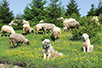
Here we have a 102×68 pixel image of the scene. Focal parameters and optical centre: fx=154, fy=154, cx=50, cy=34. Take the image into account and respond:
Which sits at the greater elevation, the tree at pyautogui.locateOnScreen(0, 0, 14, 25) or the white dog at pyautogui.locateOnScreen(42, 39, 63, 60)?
the tree at pyautogui.locateOnScreen(0, 0, 14, 25)

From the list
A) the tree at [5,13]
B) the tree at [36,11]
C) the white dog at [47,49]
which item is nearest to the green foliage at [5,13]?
the tree at [5,13]

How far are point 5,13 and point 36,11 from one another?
14.0 metres

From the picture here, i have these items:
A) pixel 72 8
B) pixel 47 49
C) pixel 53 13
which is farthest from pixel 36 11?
pixel 47 49

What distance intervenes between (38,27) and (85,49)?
13176mm

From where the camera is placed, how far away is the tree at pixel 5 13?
120 feet

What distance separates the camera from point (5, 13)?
36.7m

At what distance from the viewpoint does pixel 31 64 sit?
933 cm

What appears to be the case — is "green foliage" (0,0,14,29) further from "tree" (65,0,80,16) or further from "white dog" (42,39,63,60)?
"white dog" (42,39,63,60)

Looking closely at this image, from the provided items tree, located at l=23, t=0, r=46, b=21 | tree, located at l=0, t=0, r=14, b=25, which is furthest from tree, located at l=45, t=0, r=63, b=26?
tree, located at l=23, t=0, r=46, b=21

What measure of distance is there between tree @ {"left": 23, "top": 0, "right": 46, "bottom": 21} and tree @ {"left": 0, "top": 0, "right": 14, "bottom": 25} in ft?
38.2

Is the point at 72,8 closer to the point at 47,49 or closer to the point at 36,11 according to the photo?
the point at 36,11

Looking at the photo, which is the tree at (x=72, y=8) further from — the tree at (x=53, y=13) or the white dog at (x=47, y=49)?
the white dog at (x=47, y=49)

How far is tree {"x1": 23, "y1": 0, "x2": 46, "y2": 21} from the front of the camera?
4834 centimetres

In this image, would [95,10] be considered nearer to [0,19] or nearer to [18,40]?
[0,19]
